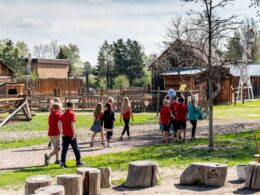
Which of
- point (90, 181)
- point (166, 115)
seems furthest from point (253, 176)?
point (166, 115)

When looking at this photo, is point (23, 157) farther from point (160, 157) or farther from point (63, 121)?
point (160, 157)

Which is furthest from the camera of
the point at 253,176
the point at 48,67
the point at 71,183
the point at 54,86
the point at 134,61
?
the point at 48,67

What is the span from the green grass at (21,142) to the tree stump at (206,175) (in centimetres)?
869

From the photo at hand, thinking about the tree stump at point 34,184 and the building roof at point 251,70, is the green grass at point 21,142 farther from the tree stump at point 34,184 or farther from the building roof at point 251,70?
the building roof at point 251,70

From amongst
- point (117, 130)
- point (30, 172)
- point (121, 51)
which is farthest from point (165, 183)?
point (121, 51)

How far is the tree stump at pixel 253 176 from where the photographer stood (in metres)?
9.16

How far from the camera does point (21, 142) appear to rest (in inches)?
704

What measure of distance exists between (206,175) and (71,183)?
9.76 feet

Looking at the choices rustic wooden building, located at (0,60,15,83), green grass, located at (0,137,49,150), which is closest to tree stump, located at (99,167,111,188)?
green grass, located at (0,137,49,150)

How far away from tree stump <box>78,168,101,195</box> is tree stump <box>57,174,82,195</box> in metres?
0.55

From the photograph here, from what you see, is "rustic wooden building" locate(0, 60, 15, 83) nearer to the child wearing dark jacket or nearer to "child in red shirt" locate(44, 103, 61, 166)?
the child wearing dark jacket

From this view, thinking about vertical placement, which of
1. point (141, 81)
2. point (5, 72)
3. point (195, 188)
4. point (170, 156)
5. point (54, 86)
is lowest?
point (195, 188)

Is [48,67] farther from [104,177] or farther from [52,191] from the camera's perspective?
[52,191]

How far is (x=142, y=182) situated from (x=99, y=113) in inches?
236
